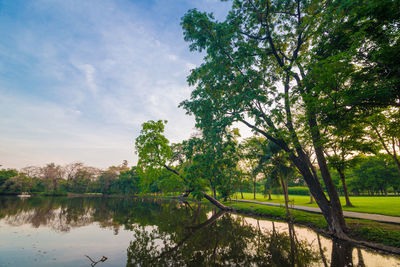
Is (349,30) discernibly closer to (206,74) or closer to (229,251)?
(206,74)

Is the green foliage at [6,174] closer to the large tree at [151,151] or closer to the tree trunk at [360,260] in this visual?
the large tree at [151,151]

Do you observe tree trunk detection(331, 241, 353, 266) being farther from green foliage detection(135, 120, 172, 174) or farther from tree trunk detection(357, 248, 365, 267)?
green foliage detection(135, 120, 172, 174)

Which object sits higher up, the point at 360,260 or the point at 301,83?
the point at 301,83

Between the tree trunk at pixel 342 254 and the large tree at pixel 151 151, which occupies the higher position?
the large tree at pixel 151 151

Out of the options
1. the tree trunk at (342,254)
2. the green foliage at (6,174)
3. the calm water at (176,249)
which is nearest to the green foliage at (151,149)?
the calm water at (176,249)

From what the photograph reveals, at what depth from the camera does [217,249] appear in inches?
394

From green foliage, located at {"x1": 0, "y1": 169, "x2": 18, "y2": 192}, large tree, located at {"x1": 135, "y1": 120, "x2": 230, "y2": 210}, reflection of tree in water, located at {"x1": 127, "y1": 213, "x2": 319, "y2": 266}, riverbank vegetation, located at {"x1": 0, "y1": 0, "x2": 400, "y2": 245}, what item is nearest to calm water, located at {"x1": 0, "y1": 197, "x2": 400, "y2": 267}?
reflection of tree in water, located at {"x1": 127, "y1": 213, "x2": 319, "y2": 266}

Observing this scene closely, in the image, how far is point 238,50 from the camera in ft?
39.4

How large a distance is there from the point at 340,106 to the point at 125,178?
78.2m

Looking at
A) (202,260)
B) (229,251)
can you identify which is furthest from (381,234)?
(202,260)

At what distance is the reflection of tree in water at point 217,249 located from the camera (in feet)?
27.0

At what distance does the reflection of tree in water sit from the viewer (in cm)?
822

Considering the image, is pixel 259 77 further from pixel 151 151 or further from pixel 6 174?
pixel 6 174

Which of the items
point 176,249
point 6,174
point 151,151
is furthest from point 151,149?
point 6,174
